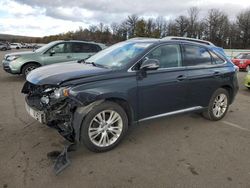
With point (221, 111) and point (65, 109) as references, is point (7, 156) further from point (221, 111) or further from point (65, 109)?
point (221, 111)

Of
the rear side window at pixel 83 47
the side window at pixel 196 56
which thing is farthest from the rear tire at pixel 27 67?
the side window at pixel 196 56

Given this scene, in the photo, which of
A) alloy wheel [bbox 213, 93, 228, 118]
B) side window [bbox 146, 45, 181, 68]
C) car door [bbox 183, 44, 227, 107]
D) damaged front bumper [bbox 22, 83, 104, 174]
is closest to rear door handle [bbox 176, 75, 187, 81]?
car door [bbox 183, 44, 227, 107]

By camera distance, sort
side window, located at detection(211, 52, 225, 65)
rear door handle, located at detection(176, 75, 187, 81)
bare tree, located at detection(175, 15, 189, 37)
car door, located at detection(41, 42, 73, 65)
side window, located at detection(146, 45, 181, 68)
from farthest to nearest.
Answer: bare tree, located at detection(175, 15, 189, 37) < car door, located at detection(41, 42, 73, 65) < side window, located at detection(211, 52, 225, 65) < rear door handle, located at detection(176, 75, 187, 81) < side window, located at detection(146, 45, 181, 68)

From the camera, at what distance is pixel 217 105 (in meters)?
5.18

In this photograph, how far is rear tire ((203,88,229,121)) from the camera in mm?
5012

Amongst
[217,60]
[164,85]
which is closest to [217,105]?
[217,60]

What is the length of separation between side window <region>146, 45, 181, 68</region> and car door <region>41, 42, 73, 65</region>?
6.45 metres

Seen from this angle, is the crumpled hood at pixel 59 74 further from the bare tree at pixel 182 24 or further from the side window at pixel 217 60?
the bare tree at pixel 182 24

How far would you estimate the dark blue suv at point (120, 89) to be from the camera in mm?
3361

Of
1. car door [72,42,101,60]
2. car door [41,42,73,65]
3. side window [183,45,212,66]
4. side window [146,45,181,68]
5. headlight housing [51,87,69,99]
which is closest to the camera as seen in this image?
headlight housing [51,87,69,99]

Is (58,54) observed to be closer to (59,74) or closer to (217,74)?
(59,74)

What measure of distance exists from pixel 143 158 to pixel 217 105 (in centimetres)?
250

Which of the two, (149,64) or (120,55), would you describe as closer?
(149,64)

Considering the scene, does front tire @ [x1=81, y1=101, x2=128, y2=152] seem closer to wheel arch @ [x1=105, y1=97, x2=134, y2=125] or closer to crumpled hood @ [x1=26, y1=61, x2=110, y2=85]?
wheel arch @ [x1=105, y1=97, x2=134, y2=125]
